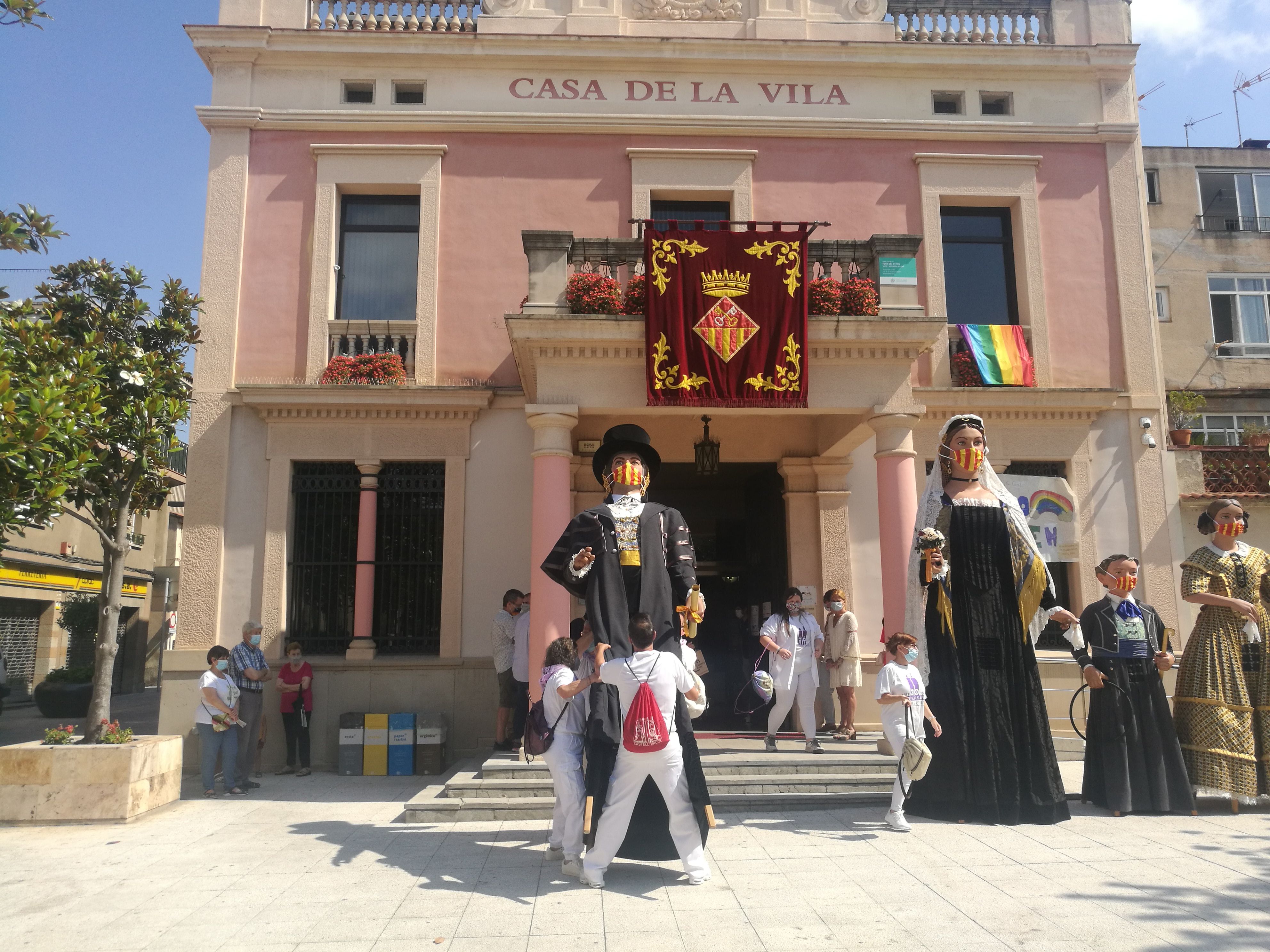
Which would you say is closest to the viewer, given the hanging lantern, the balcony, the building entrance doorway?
the hanging lantern

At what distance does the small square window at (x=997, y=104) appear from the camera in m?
13.2

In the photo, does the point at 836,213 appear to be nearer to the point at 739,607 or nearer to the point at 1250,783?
the point at 739,607

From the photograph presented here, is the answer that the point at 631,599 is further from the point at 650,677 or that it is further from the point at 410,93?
the point at 410,93

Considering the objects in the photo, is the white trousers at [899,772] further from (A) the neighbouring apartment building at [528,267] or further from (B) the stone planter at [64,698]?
(B) the stone planter at [64,698]

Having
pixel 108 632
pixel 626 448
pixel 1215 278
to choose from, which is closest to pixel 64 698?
pixel 108 632

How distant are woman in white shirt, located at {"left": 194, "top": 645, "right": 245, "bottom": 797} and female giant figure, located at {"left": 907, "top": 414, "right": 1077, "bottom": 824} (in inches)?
270

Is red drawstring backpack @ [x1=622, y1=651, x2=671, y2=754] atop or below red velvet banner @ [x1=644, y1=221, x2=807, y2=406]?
below

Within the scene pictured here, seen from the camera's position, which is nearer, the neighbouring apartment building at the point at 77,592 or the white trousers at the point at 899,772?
the white trousers at the point at 899,772

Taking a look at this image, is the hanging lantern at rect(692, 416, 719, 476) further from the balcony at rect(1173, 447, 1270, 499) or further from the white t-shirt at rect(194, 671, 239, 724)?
the balcony at rect(1173, 447, 1270, 499)

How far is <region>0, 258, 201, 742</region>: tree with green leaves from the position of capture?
23.4ft

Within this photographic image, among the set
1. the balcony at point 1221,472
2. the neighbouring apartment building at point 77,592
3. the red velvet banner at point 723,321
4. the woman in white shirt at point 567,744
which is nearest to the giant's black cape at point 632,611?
the woman in white shirt at point 567,744

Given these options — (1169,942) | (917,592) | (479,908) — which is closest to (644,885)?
(479,908)

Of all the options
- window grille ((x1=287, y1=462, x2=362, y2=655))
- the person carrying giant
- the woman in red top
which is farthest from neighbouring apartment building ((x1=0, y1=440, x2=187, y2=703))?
the person carrying giant

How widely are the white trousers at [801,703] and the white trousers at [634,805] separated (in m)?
4.02
